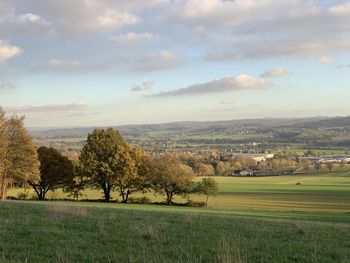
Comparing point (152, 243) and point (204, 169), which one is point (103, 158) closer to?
point (152, 243)

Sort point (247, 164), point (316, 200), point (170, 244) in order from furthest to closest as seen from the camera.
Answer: point (247, 164)
point (316, 200)
point (170, 244)

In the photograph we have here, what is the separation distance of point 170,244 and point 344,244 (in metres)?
5.33

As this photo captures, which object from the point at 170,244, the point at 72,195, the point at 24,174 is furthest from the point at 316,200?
the point at 170,244

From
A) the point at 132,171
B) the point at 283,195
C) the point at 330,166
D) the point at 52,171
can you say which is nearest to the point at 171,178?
the point at 132,171

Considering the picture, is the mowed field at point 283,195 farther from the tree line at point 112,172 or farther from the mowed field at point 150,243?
the mowed field at point 150,243

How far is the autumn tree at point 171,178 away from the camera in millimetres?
71875

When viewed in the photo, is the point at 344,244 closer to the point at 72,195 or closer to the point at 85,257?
the point at 85,257

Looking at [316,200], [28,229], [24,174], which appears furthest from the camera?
[316,200]

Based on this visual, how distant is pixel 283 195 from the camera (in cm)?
8656

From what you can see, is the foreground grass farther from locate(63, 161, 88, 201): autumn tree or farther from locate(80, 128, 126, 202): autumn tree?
locate(63, 161, 88, 201): autumn tree

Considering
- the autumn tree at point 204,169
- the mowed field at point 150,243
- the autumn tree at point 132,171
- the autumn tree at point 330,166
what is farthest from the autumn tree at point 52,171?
the autumn tree at point 330,166

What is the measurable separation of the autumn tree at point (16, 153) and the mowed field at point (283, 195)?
14.9 m

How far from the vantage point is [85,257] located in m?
8.66

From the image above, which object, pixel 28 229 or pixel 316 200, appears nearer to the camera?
pixel 28 229
